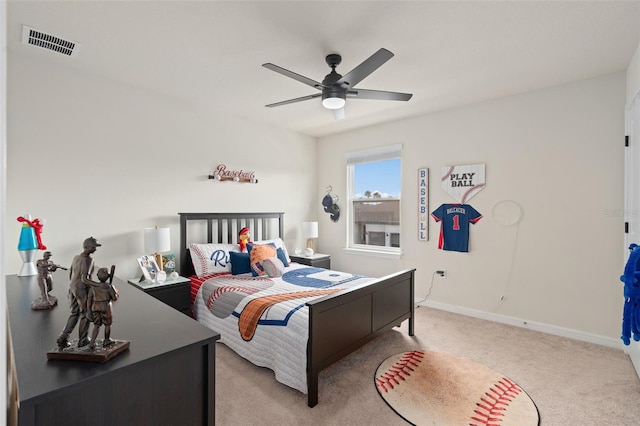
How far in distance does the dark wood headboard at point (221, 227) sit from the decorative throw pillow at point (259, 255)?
0.62 metres

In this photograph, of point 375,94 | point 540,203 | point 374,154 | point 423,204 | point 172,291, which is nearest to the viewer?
point 375,94

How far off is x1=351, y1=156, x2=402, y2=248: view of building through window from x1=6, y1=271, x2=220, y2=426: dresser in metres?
3.71

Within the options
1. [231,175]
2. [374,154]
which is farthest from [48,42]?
[374,154]

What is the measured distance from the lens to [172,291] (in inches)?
121

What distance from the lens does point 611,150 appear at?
2945 millimetres

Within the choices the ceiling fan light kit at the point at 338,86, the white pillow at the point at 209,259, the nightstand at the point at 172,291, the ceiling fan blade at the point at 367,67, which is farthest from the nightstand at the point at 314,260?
the ceiling fan blade at the point at 367,67

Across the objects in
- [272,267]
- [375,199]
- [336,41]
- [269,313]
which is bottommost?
[269,313]

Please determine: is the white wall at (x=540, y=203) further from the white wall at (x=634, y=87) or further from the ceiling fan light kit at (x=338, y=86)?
the ceiling fan light kit at (x=338, y=86)

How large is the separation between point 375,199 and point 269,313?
287 cm

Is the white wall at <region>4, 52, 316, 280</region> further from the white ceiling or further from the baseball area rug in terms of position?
the baseball area rug

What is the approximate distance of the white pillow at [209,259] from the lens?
3.50 metres

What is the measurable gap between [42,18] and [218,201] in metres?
2.36

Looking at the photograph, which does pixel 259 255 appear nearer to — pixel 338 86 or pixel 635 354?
pixel 338 86

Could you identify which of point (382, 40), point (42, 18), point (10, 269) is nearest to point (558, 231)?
point (382, 40)
